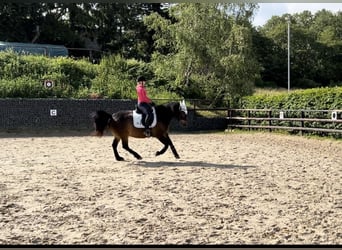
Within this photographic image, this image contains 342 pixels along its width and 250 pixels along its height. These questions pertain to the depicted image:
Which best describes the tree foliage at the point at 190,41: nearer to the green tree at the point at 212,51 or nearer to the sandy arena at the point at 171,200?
the green tree at the point at 212,51

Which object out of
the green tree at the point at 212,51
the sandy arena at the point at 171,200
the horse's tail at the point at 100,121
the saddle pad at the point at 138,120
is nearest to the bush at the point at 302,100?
the green tree at the point at 212,51

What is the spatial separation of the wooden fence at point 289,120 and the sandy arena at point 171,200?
14.4 ft

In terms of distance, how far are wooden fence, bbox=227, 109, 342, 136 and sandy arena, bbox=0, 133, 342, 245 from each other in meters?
4.40

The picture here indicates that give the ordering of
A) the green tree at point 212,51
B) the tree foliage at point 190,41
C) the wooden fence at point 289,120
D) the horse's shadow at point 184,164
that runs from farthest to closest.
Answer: the tree foliage at point 190,41, the green tree at point 212,51, the wooden fence at point 289,120, the horse's shadow at point 184,164

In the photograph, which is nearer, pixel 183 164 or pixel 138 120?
pixel 183 164

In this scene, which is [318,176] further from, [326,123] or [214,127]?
[214,127]

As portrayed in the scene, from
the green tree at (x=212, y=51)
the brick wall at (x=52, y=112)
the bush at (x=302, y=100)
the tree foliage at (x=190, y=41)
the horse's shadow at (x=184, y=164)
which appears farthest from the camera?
the tree foliage at (x=190, y=41)

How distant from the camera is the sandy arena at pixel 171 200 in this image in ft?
13.2

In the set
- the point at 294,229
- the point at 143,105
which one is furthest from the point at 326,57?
the point at 294,229

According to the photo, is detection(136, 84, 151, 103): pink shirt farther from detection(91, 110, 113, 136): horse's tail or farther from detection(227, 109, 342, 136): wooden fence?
detection(227, 109, 342, 136): wooden fence

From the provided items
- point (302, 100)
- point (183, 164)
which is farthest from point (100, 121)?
point (302, 100)

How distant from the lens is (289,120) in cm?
1636

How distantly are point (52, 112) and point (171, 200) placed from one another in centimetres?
1435

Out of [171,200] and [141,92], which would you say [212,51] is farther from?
[171,200]
